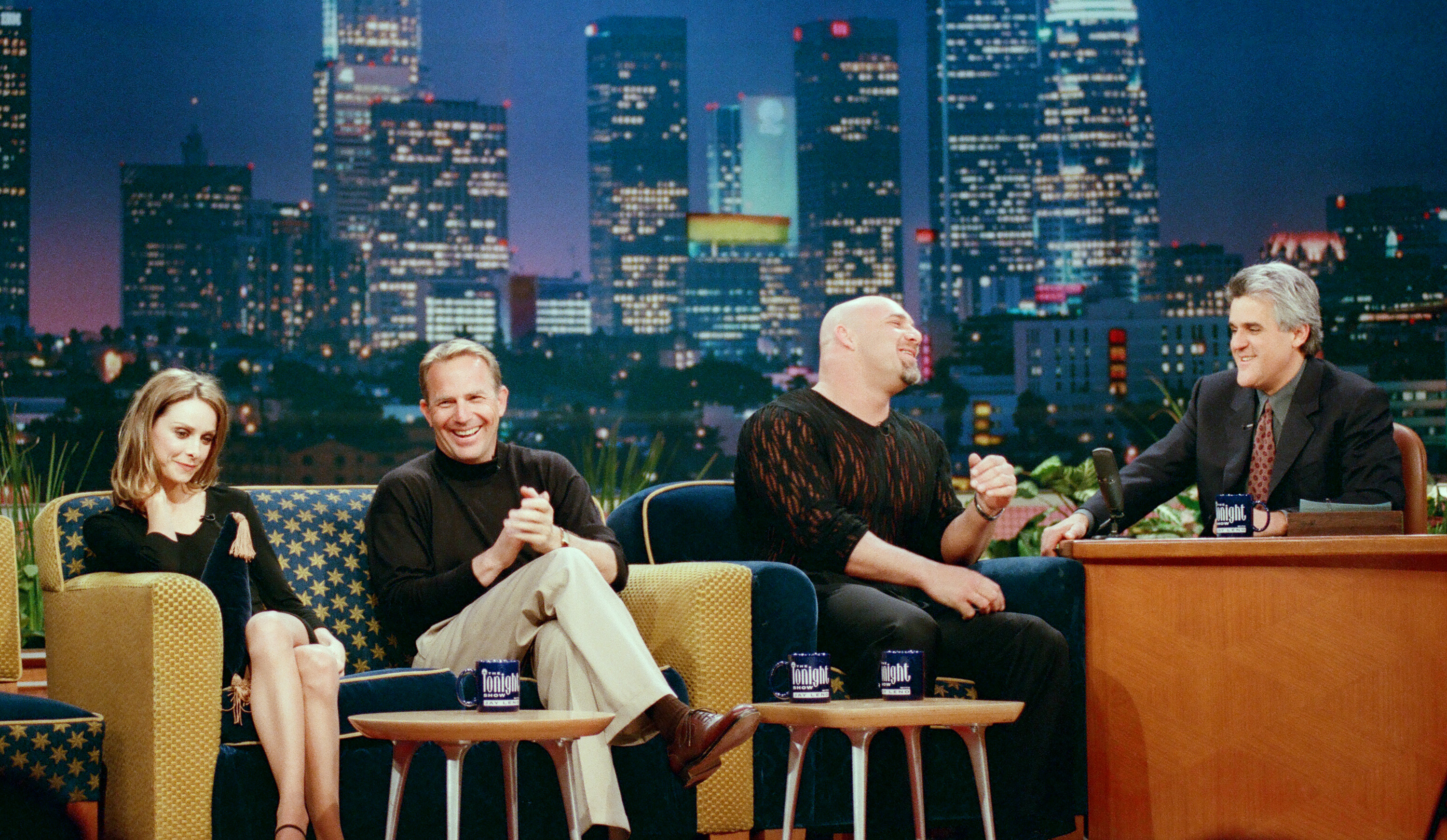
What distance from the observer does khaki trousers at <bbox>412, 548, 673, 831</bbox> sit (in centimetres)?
232

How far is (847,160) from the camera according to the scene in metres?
17.4

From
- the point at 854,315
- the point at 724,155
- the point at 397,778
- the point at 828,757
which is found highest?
the point at 724,155

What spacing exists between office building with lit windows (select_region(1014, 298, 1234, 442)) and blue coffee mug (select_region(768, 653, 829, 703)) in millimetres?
14639

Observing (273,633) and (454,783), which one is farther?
(273,633)

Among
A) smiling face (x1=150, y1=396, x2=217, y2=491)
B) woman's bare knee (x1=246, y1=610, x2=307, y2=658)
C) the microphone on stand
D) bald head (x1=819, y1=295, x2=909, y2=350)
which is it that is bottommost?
woman's bare knee (x1=246, y1=610, x2=307, y2=658)

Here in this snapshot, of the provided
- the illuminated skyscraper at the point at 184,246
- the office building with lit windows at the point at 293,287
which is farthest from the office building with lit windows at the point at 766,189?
the illuminated skyscraper at the point at 184,246

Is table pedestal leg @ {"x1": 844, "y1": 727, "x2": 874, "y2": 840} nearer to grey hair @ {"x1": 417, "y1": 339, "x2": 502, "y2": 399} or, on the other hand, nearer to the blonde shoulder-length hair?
grey hair @ {"x1": 417, "y1": 339, "x2": 502, "y2": 399}

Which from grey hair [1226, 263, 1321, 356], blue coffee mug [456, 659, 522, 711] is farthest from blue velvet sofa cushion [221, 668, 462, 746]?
grey hair [1226, 263, 1321, 356]

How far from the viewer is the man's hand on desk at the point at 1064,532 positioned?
2.88m

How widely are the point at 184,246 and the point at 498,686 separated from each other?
50.0ft

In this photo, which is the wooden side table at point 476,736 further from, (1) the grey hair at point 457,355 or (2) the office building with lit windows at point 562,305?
(2) the office building with lit windows at point 562,305

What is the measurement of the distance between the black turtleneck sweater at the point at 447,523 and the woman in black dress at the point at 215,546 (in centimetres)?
21

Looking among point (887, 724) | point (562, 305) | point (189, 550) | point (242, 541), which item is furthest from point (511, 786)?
point (562, 305)

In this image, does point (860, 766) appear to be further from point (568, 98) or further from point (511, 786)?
point (568, 98)
